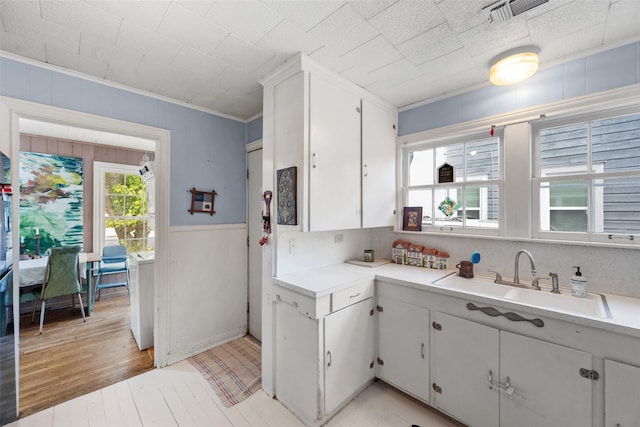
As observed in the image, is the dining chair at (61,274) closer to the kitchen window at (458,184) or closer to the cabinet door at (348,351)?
the cabinet door at (348,351)

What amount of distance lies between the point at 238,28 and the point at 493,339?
238 centimetres

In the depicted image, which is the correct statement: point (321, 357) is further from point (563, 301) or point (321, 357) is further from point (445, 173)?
point (445, 173)

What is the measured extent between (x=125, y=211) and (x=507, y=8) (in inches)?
217

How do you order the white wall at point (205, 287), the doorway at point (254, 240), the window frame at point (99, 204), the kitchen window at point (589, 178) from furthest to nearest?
1. the window frame at point (99, 204)
2. the doorway at point (254, 240)
3. the white wall at point (205, 287)
4. the kitchen window at point (589, 178)

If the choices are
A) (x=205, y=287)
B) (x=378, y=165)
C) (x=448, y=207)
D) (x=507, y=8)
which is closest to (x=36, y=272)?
(x=205, y=287)

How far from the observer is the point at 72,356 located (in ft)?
8.60

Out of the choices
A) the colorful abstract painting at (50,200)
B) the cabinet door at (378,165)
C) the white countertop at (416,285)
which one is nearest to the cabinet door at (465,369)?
the white countertop at (416,285)

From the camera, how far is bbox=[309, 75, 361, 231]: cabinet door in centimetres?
193

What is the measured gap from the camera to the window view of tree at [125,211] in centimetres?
445

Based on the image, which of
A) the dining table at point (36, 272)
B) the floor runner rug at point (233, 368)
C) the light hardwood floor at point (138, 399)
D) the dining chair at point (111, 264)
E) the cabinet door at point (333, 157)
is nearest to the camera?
the light hardwood floor at point (138, 399)

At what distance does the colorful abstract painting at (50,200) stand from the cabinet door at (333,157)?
4.28 m

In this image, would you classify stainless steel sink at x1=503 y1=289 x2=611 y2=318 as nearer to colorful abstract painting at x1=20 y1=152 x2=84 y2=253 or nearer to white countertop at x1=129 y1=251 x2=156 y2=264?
white countertop at x1=129 y1=251 x2=156 y2=264

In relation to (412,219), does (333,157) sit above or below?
above

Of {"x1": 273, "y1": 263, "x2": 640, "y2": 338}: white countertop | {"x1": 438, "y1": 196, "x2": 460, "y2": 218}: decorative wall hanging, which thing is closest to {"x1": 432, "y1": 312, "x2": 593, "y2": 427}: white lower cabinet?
{"x1": 273, "y1": 263, "x2": 640, "y2": 338}: white countertop
